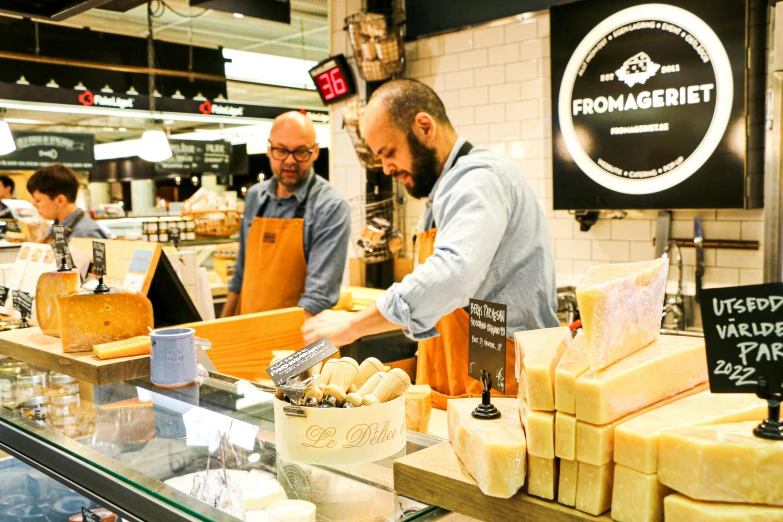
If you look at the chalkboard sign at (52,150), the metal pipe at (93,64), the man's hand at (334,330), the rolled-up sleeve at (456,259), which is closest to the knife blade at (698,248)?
the rolled-up sleeve at (456,259)

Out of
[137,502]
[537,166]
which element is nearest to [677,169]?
[537,166]

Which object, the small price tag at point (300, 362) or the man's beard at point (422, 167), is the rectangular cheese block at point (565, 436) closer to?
the small price tag at point (300, 362)

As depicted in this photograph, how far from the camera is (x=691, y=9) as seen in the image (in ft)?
11.8

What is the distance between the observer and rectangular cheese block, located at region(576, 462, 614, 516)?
0.97 meters

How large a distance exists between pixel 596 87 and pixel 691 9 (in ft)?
2.06

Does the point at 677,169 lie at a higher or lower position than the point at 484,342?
higher

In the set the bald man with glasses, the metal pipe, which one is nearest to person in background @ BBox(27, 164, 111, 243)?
the bald man with glasses

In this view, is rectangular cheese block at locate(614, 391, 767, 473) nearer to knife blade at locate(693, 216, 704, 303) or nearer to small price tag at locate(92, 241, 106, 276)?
small price tag at locate(92, 241, 106, 276)

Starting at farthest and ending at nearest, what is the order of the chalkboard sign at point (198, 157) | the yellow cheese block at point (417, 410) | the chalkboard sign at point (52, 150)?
the chalkboard sign at point (198, 157)
the chalkboard sign at point (52, 150)
the yellow cheese block at point (417, 410)

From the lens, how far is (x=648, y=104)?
3.83 m

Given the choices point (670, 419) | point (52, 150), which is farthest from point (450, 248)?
point (52, 150)

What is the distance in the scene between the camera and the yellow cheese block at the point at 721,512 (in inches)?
34.0

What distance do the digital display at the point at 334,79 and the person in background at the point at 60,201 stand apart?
197cm

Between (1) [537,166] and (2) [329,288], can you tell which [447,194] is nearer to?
(2) [329,288]
